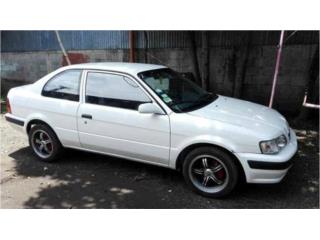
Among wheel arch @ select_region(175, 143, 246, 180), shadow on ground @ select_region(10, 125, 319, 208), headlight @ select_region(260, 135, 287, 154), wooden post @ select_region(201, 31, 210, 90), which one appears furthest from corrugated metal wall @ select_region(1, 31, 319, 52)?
wheel arch @ select_region(175, 143, 246, 180)

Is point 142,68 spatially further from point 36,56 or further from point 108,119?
point 36,56

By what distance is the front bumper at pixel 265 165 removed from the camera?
11.8ft

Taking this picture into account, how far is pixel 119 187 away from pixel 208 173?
122 centimetres

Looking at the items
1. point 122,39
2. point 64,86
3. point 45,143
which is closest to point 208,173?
point 64,86

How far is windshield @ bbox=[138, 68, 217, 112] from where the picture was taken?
420 cm

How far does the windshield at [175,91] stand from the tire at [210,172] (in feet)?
2.08

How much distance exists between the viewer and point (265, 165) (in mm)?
3594

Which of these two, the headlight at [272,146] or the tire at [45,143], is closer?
the headlight at [272,146]

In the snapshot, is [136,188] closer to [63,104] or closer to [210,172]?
[210,172]

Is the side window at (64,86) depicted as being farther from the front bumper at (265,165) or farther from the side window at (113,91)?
the front bumper at (265,165)

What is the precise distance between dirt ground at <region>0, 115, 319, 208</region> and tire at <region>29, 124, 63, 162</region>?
0.43ft

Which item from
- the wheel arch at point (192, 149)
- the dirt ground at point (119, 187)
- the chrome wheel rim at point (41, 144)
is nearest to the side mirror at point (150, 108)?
the wheel arch at point (192, 149)

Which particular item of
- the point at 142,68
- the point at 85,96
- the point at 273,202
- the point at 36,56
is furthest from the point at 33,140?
the point at 36,56

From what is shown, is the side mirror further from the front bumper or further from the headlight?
the headlight
